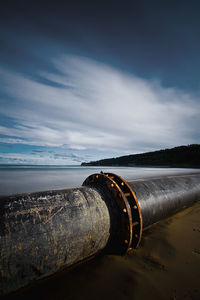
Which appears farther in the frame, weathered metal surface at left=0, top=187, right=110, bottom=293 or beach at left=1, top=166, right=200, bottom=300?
beach at left=1, top=166, right=200, bottom=300

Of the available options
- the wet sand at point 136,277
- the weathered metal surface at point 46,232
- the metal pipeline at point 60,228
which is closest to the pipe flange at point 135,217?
the metal pipeline at point 60,228

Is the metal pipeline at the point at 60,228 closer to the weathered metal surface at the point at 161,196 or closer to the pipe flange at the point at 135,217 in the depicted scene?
the pipe flange at the point at 135,217

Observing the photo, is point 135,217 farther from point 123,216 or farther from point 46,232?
point 46,232

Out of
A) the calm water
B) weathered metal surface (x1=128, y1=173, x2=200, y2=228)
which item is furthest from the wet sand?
the calm water

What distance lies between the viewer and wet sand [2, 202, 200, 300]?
1214 millimetres

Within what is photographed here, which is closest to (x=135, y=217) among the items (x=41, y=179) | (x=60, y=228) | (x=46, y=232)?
(x=60, y=228)

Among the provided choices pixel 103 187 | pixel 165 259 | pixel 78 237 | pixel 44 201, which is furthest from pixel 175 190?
pixel 44 201

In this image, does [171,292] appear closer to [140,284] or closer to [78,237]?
[140,284]

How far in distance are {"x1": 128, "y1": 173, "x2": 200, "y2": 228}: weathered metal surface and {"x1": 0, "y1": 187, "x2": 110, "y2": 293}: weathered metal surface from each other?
2.72 ft

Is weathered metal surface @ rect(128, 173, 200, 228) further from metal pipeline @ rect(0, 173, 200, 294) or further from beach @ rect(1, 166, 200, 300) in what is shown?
beach @ rect(1, 166, 200, 300)

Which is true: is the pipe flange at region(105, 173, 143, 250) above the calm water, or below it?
above

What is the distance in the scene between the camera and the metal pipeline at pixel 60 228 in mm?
1017

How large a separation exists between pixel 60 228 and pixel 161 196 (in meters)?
1.88

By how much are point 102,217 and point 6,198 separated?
3.06ft
